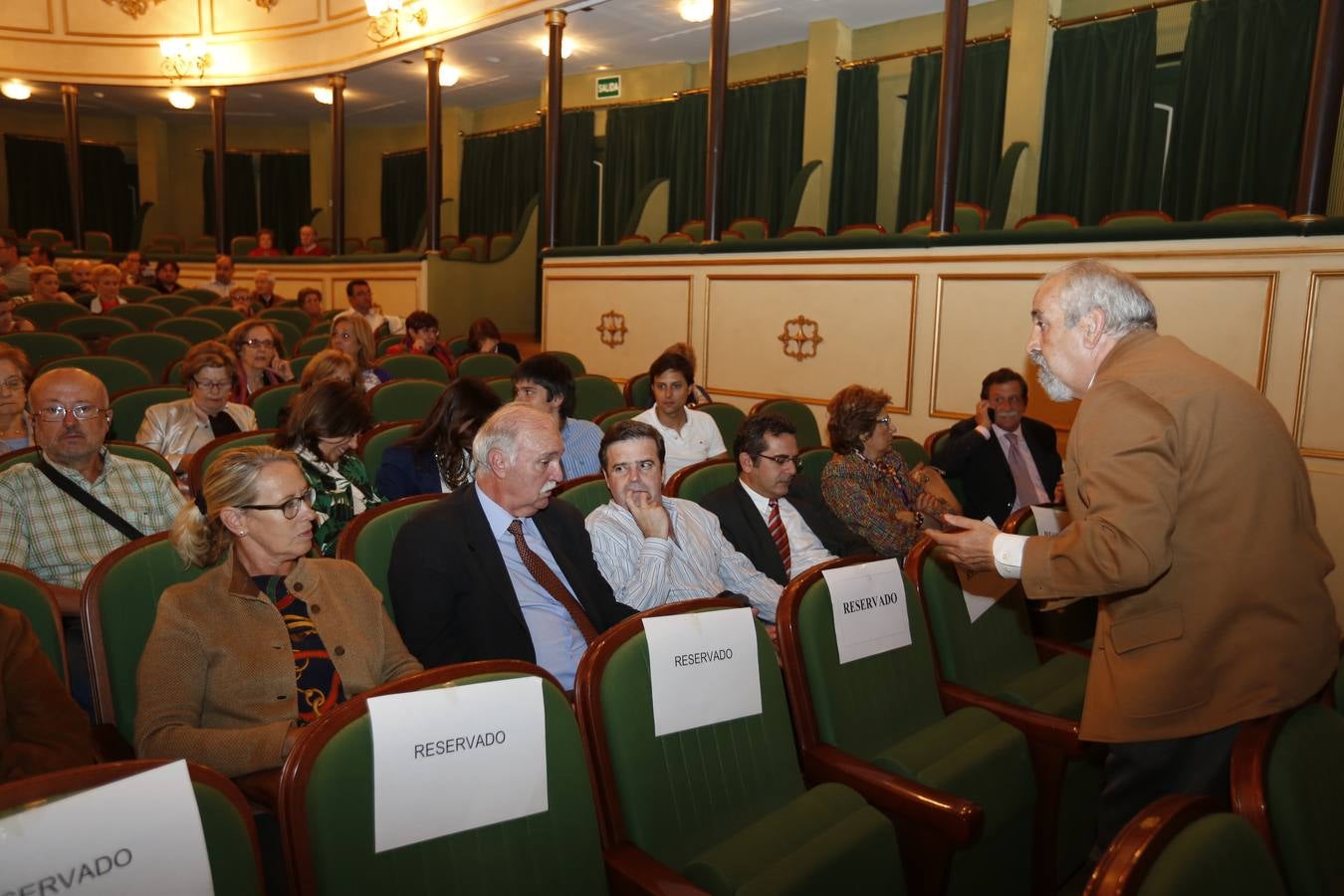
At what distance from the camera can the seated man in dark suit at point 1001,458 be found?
3.73 metres

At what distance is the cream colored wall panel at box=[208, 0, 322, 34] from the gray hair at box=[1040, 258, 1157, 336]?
452 inches

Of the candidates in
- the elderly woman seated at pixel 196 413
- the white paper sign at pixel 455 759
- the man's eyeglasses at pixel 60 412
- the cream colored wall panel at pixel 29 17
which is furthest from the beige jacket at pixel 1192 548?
the cream colored wall panel at pixel 29 17

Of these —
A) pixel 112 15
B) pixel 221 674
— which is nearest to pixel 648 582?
pixel 221 674

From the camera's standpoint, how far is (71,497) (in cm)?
235

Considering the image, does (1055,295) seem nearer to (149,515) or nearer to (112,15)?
(149,515)

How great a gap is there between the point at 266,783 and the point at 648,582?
96 cm

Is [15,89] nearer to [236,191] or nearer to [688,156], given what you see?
[236,191]

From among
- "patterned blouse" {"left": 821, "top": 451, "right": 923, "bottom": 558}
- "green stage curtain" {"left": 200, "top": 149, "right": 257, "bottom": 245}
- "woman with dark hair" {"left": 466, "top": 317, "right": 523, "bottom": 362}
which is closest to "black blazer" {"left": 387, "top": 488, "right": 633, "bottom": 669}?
"patterned blouse" {"left": 821, "top": 451, "right": 923, "bottom": 558}

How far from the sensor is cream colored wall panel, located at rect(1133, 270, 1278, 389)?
13.2 feet

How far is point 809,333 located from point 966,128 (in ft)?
13.0

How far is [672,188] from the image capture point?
35.3 feet

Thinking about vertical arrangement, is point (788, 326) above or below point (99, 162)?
below

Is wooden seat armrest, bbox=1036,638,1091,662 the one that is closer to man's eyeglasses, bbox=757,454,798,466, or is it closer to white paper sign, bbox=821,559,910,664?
white paper sign, bbox=821,559,910,664

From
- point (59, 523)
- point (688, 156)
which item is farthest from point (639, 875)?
point (688, 156)
